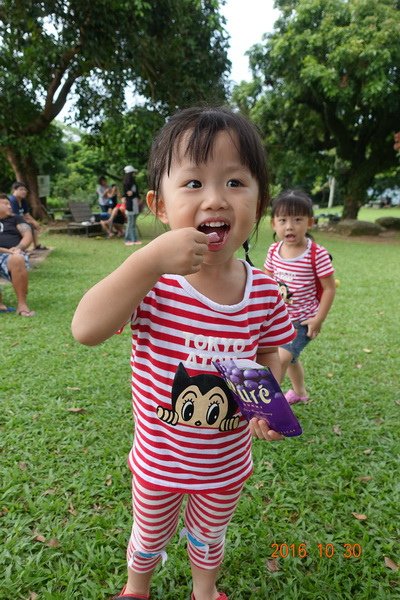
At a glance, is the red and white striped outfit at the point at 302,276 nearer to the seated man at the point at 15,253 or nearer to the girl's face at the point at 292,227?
the girl's face at the point at 292,227

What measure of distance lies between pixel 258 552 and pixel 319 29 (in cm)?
1464

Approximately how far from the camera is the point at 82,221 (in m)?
14.7

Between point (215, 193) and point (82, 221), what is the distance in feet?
47.1

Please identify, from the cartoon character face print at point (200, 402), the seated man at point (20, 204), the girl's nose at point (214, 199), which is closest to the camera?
the girl's nose at point (214, 199)

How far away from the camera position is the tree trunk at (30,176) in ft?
45.0

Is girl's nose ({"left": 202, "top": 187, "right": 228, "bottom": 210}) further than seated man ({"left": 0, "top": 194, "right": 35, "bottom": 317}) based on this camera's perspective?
No

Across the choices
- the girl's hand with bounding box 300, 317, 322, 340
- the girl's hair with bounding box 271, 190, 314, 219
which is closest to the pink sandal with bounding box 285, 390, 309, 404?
the girl's hand with bounding box 300, 317, 322, 340

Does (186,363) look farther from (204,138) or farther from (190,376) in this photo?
(204,138)

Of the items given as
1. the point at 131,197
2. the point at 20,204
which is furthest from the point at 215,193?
the point at 131,197

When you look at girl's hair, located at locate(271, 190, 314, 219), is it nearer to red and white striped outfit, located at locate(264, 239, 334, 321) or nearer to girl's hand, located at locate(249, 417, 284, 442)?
red and white striped outfit, located at locate(264, 239, 334, 321)

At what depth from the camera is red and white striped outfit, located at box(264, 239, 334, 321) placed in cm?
287

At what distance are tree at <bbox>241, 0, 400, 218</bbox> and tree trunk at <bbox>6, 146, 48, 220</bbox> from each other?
7.92 m

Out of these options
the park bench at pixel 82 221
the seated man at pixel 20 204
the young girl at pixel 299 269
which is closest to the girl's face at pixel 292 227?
the young girl at pixel 299 269
